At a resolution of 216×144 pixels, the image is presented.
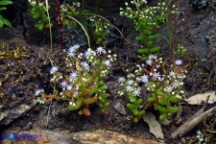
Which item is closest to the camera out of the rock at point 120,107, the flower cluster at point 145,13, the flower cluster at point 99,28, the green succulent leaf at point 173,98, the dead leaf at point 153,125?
the green succulent leaf at point 173,98

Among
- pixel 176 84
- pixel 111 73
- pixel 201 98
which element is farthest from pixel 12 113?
pixel 201 98

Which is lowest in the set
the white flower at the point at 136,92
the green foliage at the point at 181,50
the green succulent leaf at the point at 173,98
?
the green succulent leaf at the point at 173,98

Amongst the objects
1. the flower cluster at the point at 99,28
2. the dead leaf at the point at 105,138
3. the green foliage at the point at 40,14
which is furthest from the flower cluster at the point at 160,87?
the green foliage at the point at 40,14

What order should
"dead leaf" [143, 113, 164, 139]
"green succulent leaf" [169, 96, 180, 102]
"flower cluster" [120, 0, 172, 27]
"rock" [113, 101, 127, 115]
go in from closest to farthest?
1. "green succulent leaf" [169, 96, 180, 102]
2. "dead leaf" [143, 113, 164, 139]
3. "rock" [113, 101, 127, 115]
4. "flower cluster" [120, 0, 172, 27]

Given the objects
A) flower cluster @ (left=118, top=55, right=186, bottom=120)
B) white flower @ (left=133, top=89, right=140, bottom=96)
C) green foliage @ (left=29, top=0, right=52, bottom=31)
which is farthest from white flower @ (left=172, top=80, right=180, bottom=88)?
green foliage @ (left=29, top=0, right=52, bottom=31)

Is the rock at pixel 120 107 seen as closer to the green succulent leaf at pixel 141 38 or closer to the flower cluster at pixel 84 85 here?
the flower cluster at pixel 84 85

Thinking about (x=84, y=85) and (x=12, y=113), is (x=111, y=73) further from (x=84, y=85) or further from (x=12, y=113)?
(x=12, y=113)

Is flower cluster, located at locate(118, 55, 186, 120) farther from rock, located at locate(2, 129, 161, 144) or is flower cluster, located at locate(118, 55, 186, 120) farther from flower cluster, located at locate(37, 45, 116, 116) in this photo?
rock, located at locate(2, 129, 161, 144)
